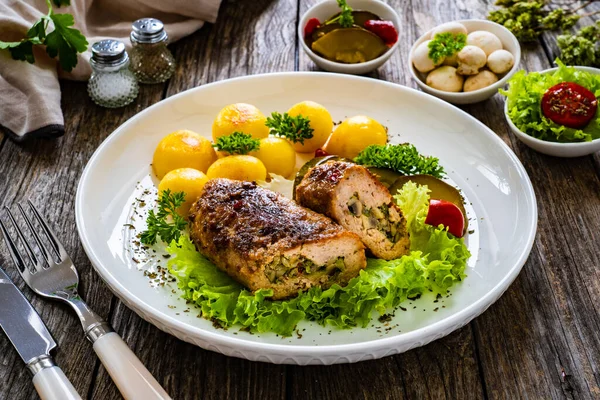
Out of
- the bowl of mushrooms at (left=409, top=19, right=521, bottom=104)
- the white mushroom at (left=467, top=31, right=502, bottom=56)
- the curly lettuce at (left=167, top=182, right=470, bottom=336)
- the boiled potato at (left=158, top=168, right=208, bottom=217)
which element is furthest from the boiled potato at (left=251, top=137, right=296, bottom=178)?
the white mushroom at (left=467, top=31, right=502, bottom=56)

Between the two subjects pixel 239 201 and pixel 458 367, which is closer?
pixel 458 367

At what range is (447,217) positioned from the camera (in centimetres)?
305

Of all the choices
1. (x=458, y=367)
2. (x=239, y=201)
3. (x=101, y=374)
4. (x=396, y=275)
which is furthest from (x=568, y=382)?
(x=101, y=374)

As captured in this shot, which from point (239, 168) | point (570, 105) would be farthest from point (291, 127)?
point (570, 105)

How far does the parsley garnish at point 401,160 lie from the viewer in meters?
3.31

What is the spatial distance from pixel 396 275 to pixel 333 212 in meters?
0.40

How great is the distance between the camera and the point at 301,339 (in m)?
2.60

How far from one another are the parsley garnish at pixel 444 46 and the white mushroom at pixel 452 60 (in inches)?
1.0

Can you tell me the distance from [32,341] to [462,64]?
117 inches

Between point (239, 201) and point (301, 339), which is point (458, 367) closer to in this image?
point (301, 339)

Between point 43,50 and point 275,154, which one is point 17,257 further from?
point 43,50

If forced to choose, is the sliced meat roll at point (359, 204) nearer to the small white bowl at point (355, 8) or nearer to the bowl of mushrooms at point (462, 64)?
the bowl of mushrooms at point (462, 64)

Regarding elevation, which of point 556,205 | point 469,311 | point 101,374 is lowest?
point 556,205

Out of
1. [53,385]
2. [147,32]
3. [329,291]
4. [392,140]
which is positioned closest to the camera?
[53,385]
